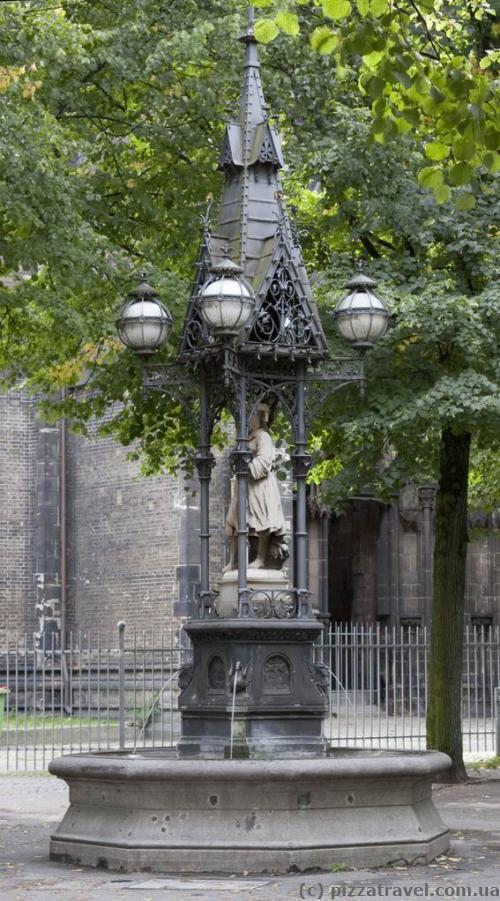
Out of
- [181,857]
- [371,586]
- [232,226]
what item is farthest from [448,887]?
[371,586]

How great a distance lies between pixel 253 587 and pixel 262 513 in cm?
56

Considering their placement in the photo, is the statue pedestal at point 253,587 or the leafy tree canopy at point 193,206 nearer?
the statue pedestal at point 253,587

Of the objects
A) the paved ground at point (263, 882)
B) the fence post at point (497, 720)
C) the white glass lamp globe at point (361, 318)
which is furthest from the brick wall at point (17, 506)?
Answer: the white glass lamp globe at point (361, 318)

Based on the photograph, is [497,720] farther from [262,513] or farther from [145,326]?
[145,326]

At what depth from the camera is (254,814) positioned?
1067 cm

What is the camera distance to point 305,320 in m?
12.5

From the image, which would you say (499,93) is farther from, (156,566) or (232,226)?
(156,566)

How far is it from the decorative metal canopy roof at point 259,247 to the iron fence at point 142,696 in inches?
351

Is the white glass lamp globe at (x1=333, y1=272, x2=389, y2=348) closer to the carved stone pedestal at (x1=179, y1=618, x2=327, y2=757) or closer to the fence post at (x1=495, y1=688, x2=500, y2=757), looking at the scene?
the carved stone pedestal at (x1=179, y1=618, x2=327, y2=757)

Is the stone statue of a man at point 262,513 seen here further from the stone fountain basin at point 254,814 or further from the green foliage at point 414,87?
the green foliage at point 414,87

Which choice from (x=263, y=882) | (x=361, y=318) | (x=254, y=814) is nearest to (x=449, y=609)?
(x=361, y=318)

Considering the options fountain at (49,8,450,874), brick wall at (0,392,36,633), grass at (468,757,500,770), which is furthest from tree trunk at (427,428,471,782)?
brick wall at (0,392,36,633)

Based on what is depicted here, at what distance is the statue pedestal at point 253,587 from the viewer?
12.2 meters

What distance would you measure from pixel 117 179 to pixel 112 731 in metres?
9.88
